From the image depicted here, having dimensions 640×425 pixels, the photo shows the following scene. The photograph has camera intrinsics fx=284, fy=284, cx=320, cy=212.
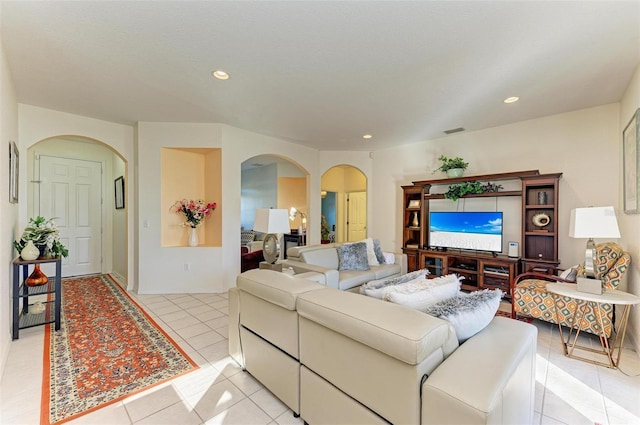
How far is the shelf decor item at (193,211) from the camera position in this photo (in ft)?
14.4

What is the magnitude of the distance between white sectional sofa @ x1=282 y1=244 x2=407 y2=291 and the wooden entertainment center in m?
0.80

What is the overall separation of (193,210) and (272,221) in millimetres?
2034

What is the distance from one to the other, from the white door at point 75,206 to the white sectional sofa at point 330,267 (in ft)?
13.9

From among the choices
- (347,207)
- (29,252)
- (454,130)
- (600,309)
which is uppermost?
(454,130)

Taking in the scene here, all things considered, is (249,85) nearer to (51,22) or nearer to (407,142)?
(51,22)

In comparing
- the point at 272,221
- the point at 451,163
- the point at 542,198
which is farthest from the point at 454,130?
the point at 272,221

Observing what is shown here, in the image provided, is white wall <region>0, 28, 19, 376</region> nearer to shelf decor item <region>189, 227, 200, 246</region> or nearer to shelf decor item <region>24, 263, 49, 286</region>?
shelf decor item <region>24, 263, 49, 286</region>

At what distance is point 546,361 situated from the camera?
7.80 ft

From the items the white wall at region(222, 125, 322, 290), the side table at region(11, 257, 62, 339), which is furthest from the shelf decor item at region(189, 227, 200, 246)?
the side table at region(11, 257, 62, 339)

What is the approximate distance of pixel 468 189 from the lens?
14.0ft

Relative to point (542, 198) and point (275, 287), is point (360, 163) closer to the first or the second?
point (542, 198)

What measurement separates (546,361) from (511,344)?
61.6 inches

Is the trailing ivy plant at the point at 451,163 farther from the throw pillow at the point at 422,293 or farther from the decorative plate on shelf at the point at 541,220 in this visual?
Answer: the throw pillow at the point at 422,293

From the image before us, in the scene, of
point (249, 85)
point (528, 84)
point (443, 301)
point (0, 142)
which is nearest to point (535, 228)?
point (528, 84)
